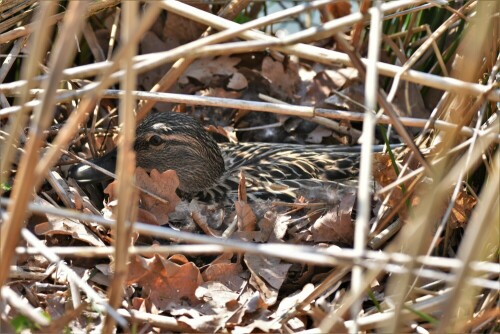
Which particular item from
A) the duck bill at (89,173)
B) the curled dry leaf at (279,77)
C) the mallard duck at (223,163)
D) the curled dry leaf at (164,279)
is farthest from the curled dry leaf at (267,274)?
the curled dry leaf at (279,77)

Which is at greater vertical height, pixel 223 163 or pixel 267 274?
pixel 223 163

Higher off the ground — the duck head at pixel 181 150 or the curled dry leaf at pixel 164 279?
the duck head at pixel 181 150

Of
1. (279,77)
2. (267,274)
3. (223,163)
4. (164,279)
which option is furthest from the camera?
(279,77)

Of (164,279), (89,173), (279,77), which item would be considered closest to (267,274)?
(164,279)

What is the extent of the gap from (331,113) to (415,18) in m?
1.82

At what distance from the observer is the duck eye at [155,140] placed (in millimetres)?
5219

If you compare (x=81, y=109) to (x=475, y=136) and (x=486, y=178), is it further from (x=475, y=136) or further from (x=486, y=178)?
(x=486, y=178)

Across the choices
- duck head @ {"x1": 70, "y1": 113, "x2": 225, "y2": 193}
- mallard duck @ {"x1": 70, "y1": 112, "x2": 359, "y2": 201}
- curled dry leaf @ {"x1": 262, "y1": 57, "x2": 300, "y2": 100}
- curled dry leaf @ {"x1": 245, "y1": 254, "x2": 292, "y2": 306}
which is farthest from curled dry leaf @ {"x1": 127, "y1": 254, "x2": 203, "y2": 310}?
curled dry leaf @ {"x1": 262, "y1": 57, "x2": 300, "y2": 100}

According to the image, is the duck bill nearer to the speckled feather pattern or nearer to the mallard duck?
the mallard duck

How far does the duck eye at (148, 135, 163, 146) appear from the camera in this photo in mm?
5219

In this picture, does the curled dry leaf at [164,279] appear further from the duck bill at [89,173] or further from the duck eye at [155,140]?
the duck eye at [155,140]

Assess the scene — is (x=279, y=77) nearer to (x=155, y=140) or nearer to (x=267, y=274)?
(x=155, y=140)

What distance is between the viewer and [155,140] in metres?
5.25

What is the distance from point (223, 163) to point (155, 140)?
0.50 meters
